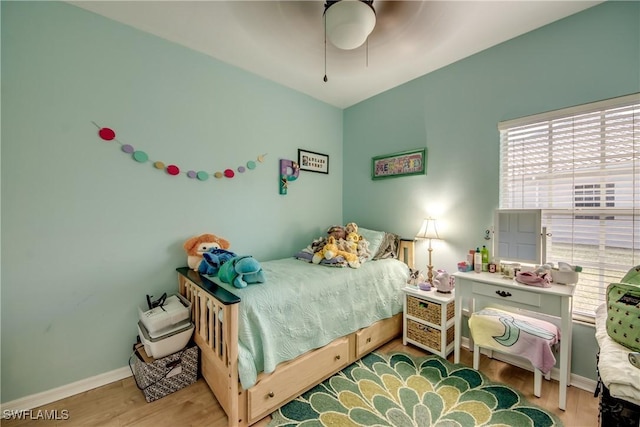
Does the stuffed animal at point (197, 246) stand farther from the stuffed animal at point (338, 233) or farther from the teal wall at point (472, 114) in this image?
the teal wall at point (472, 114)

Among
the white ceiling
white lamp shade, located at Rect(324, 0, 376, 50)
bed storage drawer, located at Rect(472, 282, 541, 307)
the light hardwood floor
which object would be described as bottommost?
the light hardwood floor

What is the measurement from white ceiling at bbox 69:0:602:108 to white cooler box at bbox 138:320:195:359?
2.26m

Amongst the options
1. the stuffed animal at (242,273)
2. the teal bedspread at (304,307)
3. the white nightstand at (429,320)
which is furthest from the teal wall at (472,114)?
the stuffed animal at (242,273)

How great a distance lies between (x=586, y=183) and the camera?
178cm

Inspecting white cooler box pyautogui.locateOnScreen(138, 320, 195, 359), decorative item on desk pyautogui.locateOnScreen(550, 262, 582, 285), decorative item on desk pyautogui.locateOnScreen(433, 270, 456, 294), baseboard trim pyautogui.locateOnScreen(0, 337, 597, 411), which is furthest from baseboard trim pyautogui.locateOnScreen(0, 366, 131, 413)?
decorative item on desk pyautogui.locateOnScreen(550, 262, 582, 285)

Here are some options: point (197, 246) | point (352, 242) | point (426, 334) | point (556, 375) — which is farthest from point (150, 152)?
point (556, 375)

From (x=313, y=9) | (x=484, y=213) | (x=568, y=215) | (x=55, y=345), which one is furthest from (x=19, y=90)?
(x=568, y=215)

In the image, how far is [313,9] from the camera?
5.43 ft

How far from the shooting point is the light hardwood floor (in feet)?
4.90

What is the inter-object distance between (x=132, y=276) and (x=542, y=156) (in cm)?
335

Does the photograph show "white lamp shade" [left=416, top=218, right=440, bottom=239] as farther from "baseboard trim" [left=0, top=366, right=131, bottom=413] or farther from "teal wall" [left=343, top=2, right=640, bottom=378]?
"baseboard trim" [left=0, top=366, right=131, bottom=413]

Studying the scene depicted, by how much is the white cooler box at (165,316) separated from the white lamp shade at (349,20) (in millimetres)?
2158

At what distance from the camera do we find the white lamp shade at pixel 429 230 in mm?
2420

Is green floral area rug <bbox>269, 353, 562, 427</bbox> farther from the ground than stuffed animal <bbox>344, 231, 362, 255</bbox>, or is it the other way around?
stuffed animal <bbox>344, 231, 362, 255</bbox>
